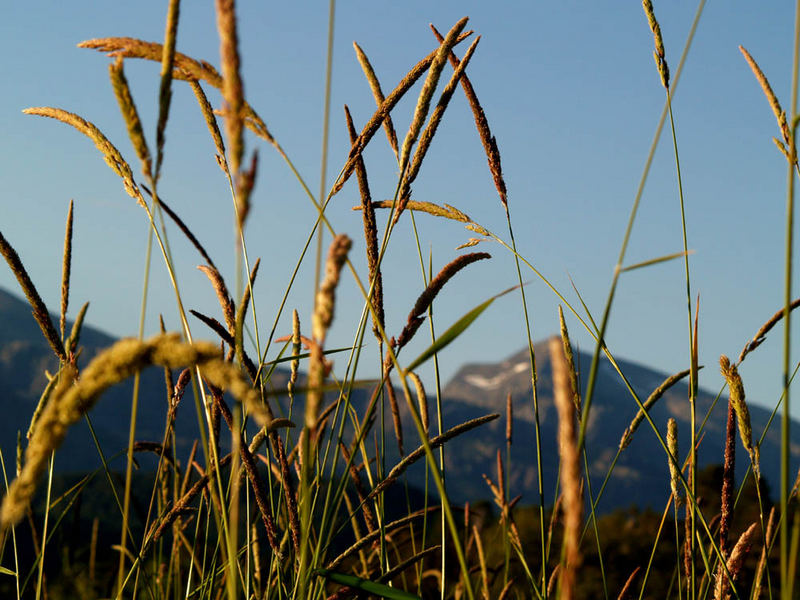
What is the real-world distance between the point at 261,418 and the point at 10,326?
138 m

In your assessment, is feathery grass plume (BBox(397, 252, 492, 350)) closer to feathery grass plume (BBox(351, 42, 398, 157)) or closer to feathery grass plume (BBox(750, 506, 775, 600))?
feathery grass plume (BBox(351, 42, 398, 157))

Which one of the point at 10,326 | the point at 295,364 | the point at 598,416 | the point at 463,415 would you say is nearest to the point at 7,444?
the point at 10,326

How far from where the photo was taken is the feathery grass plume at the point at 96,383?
64cm

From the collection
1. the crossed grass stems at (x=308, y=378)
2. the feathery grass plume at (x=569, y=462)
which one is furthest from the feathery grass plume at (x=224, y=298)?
the feathery grass plume at (x=569, y=462)

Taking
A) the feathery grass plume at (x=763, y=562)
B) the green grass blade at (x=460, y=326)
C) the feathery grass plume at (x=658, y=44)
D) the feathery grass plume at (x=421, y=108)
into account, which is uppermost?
the feathery grass plume at (x=658, y=44)

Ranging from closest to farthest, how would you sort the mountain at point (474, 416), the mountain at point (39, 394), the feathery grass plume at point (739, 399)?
the feathery grass plume at point (739, 399) < the mountain at point (39, 394) < the mountain at point (474, 416)

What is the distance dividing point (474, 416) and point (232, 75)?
11902 cm

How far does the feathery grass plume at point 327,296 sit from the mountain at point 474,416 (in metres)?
69.5

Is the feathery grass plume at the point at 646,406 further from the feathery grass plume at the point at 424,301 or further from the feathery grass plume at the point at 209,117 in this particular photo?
the feathery grass plume at the point at 209,117

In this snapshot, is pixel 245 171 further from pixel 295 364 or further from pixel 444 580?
pixel 444 580

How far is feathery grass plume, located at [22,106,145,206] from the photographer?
1.38 meters

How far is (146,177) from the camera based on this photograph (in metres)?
0.85

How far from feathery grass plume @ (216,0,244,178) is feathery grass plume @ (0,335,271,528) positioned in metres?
0.17

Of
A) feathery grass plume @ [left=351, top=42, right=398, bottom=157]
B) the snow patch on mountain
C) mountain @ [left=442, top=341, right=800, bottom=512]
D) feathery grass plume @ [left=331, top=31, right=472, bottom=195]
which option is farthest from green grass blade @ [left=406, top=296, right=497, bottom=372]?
the snow patch on mountain
